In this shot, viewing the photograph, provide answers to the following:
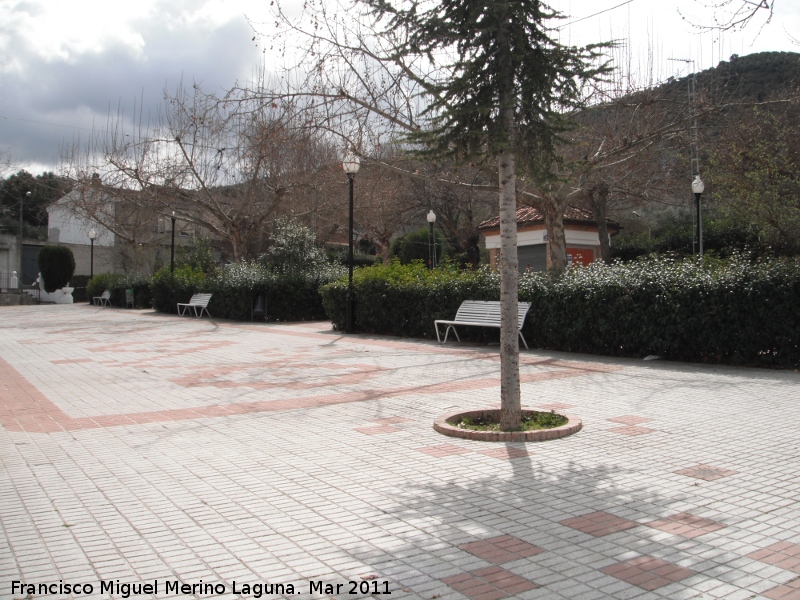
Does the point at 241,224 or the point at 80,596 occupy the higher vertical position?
the point at 241,224

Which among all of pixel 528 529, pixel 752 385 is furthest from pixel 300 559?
pixel 752 385

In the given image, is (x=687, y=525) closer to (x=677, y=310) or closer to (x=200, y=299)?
(x=677, y=310)

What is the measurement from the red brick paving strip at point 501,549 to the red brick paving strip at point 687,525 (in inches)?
33.6

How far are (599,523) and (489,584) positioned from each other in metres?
1.16

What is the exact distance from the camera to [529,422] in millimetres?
6953

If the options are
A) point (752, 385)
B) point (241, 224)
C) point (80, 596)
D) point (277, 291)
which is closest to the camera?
point (80, 596)

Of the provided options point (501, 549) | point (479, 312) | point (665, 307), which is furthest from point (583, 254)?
point (501, 549)

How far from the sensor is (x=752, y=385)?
30.0 ft

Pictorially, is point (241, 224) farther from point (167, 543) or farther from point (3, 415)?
point (167, 543)

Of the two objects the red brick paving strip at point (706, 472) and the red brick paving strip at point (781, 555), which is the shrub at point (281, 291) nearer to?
the red brick paving strip at point (706, 472)

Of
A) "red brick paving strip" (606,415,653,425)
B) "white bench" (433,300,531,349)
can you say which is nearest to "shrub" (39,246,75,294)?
"white bench" (433,300,531,349)

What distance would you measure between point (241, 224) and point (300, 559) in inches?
1136

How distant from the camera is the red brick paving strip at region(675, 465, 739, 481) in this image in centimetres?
512

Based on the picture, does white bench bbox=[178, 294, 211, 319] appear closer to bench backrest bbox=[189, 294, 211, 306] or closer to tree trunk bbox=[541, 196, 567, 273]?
bench backrest bbox=[189, 294, 211, 306]
